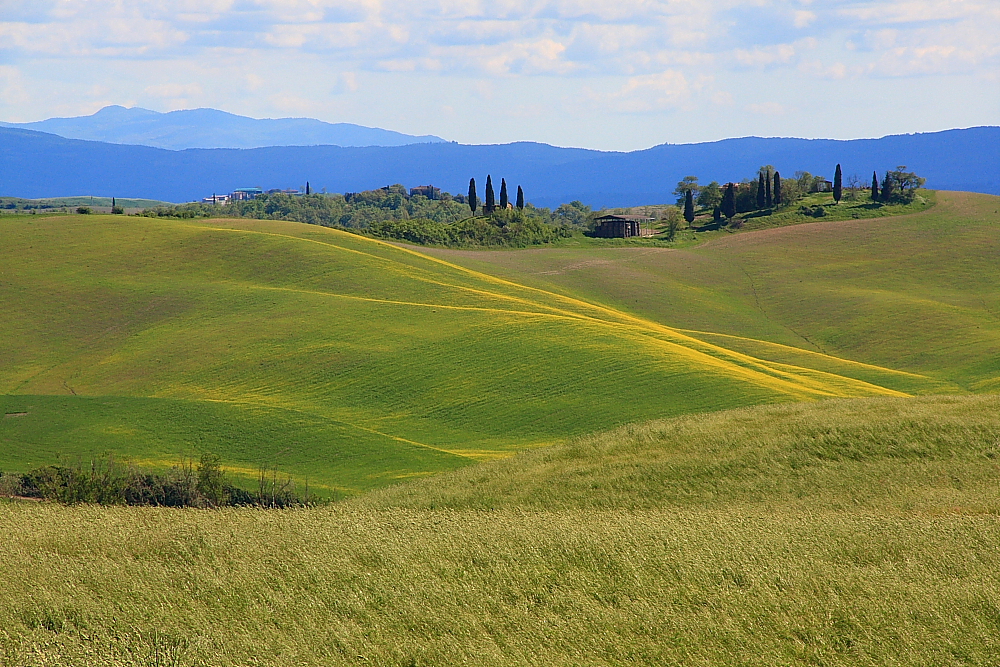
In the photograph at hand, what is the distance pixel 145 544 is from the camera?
14164mm

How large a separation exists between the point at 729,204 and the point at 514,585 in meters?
150

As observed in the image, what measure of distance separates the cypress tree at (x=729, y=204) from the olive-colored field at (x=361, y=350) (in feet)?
139

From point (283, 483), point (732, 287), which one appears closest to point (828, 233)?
point (732, 287)

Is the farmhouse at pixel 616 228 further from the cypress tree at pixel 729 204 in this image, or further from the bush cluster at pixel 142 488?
the bush cluster at pixel 142 488

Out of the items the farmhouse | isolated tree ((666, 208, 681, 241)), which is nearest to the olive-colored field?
isolated tree ((666, 208, 681, 241))

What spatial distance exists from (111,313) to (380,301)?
69.2 ft

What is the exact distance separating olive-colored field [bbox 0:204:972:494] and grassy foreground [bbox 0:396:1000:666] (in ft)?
86.9

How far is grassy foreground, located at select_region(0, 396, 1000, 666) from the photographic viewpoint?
10.6m

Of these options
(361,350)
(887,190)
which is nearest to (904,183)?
(887,190)

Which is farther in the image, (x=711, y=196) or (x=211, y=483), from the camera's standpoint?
(x=711, y=196)

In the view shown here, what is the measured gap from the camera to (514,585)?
1242cm

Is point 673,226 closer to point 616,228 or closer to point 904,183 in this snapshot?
point 616,228

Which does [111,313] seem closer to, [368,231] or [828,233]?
[368,231]

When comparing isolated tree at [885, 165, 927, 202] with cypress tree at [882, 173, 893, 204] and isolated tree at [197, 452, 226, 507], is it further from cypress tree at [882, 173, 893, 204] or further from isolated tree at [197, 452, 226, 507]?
isolated tree at [197, 452, 226, 507]
